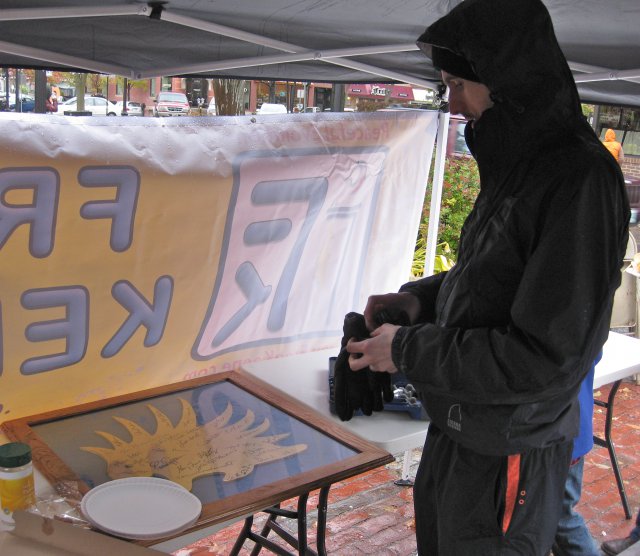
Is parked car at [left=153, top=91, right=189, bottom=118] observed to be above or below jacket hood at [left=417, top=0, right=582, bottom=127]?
above

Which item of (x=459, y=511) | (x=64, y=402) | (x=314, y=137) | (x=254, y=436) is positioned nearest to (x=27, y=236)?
(x=64, y=402)

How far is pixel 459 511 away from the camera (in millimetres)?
1618

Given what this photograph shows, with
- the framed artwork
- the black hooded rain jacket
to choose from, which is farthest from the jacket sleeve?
the framed artwork

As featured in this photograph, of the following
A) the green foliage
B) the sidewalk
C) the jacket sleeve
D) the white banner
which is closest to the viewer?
the jacket sleeve

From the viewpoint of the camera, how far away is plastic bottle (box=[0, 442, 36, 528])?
149 cm

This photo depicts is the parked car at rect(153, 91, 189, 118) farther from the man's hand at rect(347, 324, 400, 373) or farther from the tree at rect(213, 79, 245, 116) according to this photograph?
the man's hand at rect(347, 324, 400, 373)

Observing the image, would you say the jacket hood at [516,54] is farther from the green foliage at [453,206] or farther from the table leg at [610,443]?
the green foliage at [453,206]

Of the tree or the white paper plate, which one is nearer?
the white paper plate

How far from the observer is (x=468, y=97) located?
1606mm

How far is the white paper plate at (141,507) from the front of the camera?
4.99 feet

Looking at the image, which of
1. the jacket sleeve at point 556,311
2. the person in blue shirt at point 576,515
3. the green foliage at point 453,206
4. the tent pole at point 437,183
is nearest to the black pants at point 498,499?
the jacket sleeve at point 556,311

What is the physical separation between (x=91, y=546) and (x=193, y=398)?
1040 millimetres

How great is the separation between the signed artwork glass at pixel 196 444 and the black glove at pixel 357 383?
0.12m

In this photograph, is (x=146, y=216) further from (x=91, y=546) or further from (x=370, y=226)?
(x=91, y=546)
